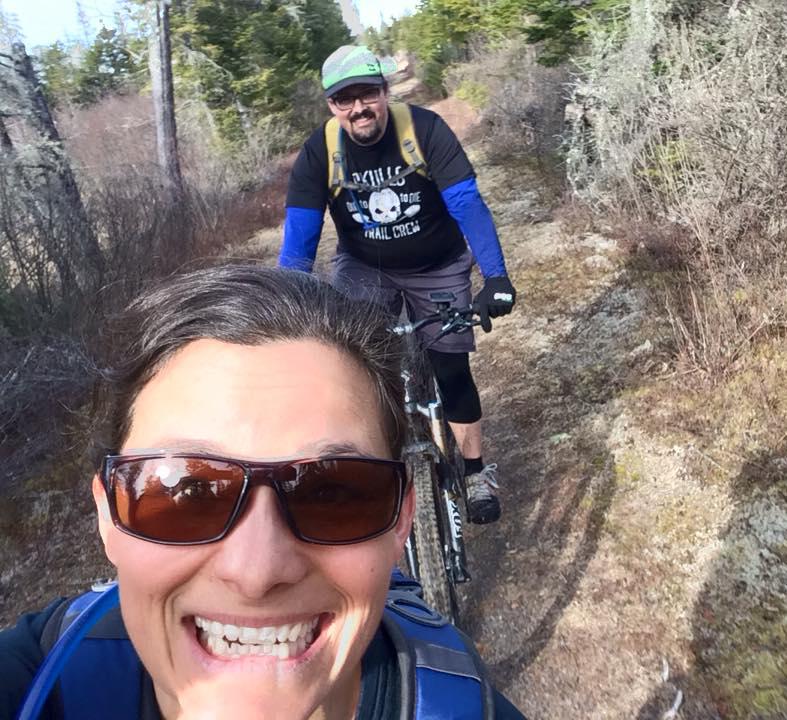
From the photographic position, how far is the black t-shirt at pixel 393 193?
271cm

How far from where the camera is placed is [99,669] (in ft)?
3.04

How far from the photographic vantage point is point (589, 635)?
264cm

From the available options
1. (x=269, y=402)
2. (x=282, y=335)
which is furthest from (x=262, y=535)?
(x=282, y=335)

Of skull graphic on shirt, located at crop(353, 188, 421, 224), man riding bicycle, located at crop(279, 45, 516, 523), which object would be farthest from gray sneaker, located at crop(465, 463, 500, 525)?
skull graphic on shirt, located at crop(353, 188, 421, 224)

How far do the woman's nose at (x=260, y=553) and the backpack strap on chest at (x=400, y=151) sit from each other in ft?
6.71

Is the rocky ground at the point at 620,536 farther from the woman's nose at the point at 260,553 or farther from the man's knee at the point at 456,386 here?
the woman's nose at the point at 260,553

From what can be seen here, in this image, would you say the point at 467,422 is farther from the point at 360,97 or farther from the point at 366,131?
the point at 360,97

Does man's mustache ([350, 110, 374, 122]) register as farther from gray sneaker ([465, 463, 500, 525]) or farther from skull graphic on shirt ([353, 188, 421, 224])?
gray sneaker ([465, 463, 500, 525])

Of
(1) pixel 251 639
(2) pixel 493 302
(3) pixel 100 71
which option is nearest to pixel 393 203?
(2) pixel 493 302

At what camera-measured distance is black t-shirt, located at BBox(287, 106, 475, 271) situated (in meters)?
2.71

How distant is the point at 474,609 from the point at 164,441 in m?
2.36

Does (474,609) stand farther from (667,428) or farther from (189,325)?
(189,325)

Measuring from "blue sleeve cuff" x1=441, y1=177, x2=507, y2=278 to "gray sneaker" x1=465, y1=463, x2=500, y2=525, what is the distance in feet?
3.52

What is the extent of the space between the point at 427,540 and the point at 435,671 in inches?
54.9
